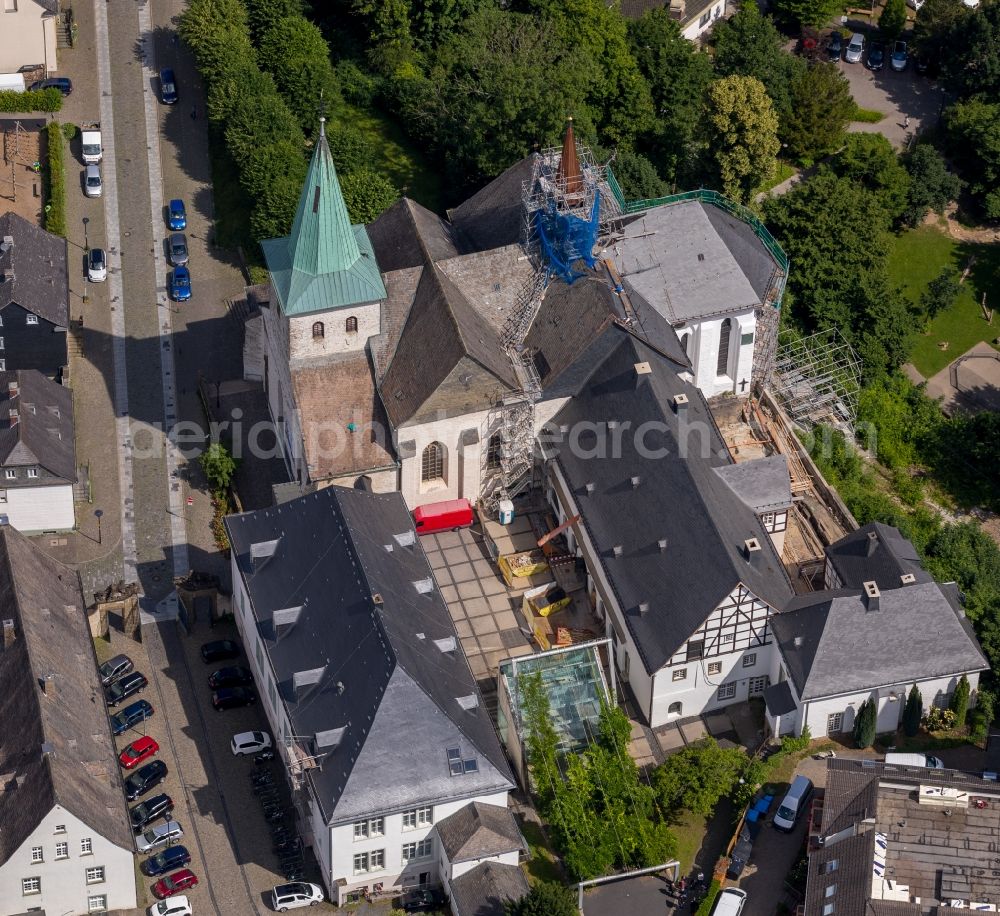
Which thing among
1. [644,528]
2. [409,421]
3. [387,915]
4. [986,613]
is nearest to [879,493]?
[986,613]

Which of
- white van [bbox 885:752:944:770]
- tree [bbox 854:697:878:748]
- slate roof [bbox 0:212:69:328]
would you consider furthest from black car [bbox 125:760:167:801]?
white van [bbox 885:752:944:770]

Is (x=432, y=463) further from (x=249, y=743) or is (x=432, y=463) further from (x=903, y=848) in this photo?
(x=903, y=848)

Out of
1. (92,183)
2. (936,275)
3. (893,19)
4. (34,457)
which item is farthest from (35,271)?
(893,19)

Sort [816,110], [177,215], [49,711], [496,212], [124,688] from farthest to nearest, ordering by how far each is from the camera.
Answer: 1. [816,110]
2. [177,215]
3. [496,212]
4. [124,688]
5. [49,711]

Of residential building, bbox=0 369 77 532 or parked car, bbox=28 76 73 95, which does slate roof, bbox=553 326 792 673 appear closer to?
residential building, bbox=0 369 77 532

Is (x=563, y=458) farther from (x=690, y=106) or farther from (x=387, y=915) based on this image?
(x=690, y=106)
